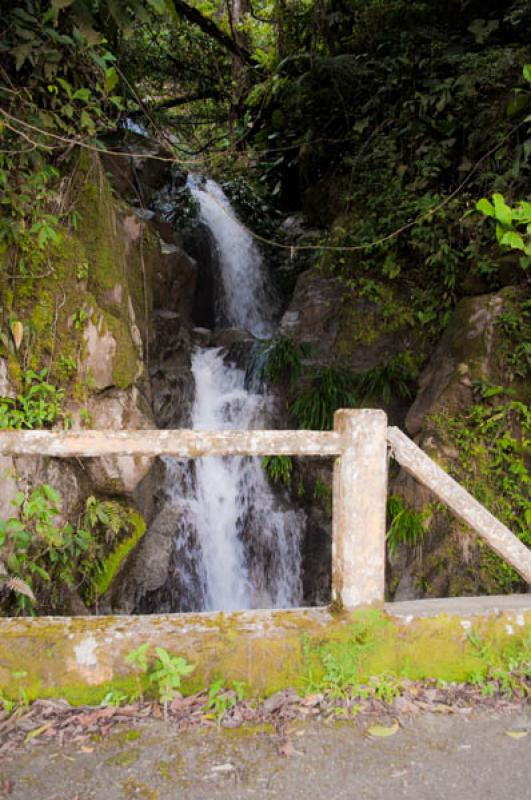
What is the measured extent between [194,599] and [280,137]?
9079mm

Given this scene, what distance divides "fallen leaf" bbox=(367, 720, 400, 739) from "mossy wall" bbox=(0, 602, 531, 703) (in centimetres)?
26

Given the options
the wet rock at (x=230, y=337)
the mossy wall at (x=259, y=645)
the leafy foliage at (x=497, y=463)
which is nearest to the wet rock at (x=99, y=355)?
the mossy wall at (x=259, y=645)

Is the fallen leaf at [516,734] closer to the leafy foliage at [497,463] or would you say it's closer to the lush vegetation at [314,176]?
the lush vegetation at [314,176]

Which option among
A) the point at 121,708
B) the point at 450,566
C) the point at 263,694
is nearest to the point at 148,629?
the point at 121,708

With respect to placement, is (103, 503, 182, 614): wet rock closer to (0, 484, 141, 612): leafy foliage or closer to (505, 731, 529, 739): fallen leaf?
(0, 484, 141, 612): leafy foliage

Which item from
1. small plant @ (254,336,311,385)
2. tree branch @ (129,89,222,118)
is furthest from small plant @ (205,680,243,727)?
tree branch @ (129,89,222,118)

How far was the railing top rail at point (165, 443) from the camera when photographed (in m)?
2.41

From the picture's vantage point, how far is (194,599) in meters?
6.12

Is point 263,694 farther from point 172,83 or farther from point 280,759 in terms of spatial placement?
point 172,83

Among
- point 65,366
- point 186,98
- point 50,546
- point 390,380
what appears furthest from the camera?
point 186,98

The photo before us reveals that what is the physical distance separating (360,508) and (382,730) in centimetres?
92

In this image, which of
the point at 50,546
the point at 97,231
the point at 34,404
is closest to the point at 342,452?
the point at 50,546

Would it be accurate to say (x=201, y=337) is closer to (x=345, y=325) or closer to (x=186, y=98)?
(x=345, y=325)

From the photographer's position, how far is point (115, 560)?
186 inches
